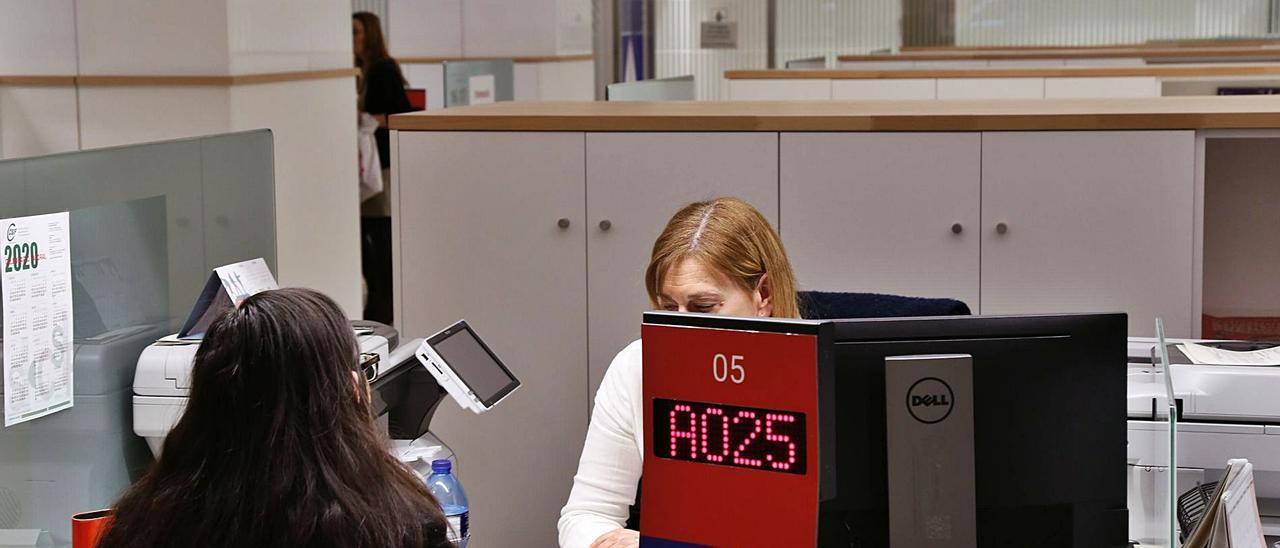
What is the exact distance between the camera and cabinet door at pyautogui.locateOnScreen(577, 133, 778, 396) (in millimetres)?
3299

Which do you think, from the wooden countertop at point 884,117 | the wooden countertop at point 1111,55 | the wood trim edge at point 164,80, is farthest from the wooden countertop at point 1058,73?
the wood trim edge at point 164,80

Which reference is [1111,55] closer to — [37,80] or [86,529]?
[37,80]

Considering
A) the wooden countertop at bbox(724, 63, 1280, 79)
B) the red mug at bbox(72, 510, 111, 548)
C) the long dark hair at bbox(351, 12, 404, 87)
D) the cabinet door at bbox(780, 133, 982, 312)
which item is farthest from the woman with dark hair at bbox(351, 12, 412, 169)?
the red mug at bbox(72, 510, 111, 548)

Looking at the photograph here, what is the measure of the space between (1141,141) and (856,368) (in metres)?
1.90

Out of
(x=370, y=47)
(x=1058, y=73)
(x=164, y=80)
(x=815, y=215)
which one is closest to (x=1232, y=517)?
(x=815, y=215)

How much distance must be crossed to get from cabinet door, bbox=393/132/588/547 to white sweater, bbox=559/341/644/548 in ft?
3.91

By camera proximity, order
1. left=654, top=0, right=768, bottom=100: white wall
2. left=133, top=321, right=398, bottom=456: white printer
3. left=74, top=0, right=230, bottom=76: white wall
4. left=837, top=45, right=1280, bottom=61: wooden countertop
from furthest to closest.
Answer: left=654, top=0, right=768, bottom=100: white wall → left=837, top=45, right=1280, bottom=61: wooden countertop → left=74, top=0, right=230, bottom=76: white wall → left=133, top=321, right=398, bottom=456: white printer

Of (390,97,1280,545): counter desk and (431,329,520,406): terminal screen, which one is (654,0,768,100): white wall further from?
(431,329,520,406): terminal screen

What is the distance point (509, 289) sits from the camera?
3.43 meters

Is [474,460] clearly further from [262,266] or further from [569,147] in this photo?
[262,266]

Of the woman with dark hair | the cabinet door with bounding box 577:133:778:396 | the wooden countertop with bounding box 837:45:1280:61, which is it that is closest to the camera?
the cabinet door with bounding box 577:133:778:396

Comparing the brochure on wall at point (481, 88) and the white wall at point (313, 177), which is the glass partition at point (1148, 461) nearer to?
the white wall at point (313, 177)

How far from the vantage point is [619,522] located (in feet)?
7.28

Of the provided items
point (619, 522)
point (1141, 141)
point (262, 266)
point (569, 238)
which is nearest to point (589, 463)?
point (619, 522)
